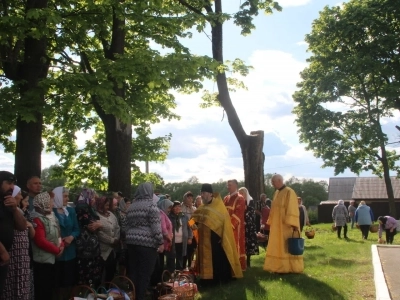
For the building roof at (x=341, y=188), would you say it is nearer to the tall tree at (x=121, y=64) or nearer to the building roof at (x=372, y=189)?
the building roof at (x=372, y=189)

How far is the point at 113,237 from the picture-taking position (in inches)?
343

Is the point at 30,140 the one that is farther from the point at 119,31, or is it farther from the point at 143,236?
the point at 143,236

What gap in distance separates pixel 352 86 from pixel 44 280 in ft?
91.7

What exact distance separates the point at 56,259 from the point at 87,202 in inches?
38.2

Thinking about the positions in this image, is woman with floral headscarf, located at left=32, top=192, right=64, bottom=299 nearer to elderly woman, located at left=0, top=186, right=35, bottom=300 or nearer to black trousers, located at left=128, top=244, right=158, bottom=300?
elderly woman, located at left=0, top=186, right=35, bottom=300

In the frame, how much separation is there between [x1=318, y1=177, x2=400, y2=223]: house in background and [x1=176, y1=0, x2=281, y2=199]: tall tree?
2945 cm

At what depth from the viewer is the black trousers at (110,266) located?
907cm

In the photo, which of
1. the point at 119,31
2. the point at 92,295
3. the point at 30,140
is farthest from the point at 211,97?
the point at 92,295

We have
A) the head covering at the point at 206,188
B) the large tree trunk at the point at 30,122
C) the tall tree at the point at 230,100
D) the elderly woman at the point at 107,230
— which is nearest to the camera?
the elderly woman at the point at 107,230

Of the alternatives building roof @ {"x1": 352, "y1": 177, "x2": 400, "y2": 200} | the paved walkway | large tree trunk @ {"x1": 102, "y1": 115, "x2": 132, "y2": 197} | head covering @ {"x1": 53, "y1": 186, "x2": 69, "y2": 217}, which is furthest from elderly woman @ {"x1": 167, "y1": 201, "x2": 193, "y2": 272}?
building roof @ {"x1": 352, "y1": 177, "x2": 400, "y2": 200}

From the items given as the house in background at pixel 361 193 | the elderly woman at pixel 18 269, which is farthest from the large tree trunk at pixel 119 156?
the house in background at pixel 361 193

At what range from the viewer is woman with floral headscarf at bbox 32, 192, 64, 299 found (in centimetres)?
739

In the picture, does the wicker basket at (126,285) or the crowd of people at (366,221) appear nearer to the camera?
the wicker basket at (126,285)

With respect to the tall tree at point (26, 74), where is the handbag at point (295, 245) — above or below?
below
